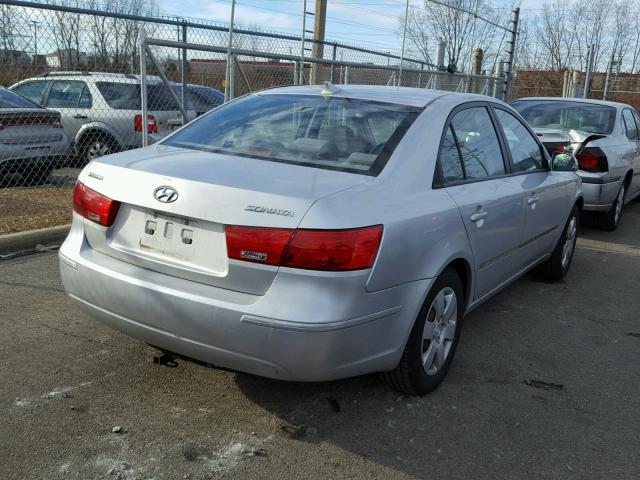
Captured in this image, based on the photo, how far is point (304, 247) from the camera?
103 inches

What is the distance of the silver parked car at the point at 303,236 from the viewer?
2656mm

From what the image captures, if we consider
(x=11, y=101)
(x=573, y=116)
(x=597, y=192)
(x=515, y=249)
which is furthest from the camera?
(x=573, y=116)

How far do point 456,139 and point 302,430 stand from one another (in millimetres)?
1848

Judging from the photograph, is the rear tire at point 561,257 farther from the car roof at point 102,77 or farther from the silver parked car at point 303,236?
the car roof at point 102,77

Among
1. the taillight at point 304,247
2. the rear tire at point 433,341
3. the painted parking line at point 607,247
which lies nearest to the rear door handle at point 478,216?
the rear tire at point 433,341

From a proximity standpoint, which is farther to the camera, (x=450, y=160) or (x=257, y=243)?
(x=450, y=160)

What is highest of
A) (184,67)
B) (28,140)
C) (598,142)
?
(184,67)

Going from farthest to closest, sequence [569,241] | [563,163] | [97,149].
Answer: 1. [97,149]
2. [569,241]
3. [563,163]

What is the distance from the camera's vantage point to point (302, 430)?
304 cm

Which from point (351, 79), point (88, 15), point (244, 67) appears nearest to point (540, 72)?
point (351, 79)

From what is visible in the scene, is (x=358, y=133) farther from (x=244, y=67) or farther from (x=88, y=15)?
(x=244, y=67)

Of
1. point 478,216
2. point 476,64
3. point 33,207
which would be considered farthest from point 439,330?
point 476,64

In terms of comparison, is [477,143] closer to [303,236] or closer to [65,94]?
[303,236]

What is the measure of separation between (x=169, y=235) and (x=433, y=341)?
1.49m
